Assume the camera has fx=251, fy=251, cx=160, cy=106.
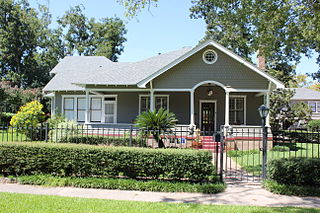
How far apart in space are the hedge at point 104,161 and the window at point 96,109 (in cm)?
1137

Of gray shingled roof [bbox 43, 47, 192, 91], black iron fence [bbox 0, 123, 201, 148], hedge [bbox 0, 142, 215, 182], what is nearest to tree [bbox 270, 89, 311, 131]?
gray shingled roof [bbox 43, 47, 192, 91]

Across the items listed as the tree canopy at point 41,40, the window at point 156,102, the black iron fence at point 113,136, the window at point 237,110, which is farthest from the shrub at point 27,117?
the tree canopy at point 41,40

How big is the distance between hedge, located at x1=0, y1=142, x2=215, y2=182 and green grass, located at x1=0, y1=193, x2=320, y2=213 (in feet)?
4.86

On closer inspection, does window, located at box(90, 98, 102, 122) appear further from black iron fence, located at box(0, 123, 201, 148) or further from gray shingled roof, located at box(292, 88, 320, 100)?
Answer: gray shingled roof, located at box(292, 88, 320, 100)

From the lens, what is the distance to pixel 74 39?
40.8 m

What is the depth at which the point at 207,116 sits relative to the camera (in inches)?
706

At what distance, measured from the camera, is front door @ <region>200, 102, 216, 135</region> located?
705 inches

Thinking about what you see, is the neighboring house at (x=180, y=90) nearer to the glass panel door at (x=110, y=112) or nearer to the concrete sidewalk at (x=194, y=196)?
the glass panel door at (x=110, y=112)

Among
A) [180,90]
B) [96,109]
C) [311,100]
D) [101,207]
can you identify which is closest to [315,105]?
[311,100]

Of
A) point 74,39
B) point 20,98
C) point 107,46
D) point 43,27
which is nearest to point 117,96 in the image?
point 20,98

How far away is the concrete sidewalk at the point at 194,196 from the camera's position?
6.08 metres

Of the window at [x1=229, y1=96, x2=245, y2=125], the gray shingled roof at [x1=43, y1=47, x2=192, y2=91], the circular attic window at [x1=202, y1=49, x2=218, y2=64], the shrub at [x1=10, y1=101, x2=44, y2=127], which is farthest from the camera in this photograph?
the window at [x1=229, y1=96, x2=245, y2=125]

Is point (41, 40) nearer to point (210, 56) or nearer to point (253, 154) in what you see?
point (210, 56)

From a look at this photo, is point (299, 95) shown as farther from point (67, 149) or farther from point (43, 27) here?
point (43, 27)
